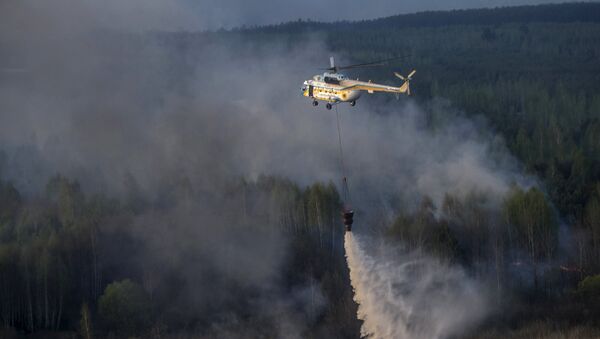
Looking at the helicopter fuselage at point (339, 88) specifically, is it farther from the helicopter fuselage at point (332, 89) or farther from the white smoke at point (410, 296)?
the white smoke at point (410, 296)

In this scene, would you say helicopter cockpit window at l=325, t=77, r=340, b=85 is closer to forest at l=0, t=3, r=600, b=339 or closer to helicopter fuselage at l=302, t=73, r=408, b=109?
helicopter fuselage at l=302, t=73, r=408, b=109

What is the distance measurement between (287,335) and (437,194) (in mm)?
20623

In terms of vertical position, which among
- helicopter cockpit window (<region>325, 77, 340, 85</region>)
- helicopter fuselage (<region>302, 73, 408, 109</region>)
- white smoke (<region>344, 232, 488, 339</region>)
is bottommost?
white smoke (<region>344, 232, 488, 339</region>)

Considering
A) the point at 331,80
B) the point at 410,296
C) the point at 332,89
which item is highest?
the point at 331,80

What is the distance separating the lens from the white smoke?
171 feet

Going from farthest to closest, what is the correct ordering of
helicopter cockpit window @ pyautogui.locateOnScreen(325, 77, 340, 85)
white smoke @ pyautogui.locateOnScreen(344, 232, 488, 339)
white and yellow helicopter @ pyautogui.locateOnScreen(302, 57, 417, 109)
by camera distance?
white smoke @ pyautogui.locateOnScreen(344, 232, 488, 339), helicopter cockpit window @ pyautogui.locateOnScreen(325, 77, 340, 85), white and yellow helicopter @ pyautogui.locateOnScreen(302, 57, 417, 109)

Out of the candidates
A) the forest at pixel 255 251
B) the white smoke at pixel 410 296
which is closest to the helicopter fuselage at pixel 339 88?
the white smoke at pixel 410 296

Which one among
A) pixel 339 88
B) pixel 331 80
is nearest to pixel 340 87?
pixel 339 88

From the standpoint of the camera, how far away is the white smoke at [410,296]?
171ft

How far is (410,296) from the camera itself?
181 feet

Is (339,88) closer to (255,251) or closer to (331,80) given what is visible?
(331,80)

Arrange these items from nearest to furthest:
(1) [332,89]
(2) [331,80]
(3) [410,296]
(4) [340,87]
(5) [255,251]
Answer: (4) [340,87] < (1) [332,89] < (2) [331,80] < (3) [410,296] < (5) [255,251]

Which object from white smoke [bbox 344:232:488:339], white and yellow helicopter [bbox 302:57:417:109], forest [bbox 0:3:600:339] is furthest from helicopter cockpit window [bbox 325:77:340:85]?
forest [bbox 0:3:600:339]

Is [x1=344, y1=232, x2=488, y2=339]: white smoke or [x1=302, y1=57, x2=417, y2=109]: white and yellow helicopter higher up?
[x1=302, y1=57, x2=417, y2=109]: white and yellow helicopter
